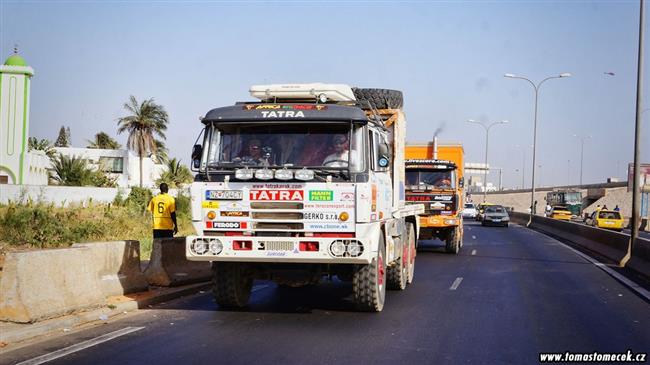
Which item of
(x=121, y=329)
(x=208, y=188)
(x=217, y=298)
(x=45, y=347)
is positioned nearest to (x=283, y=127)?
(x=208, y=188)

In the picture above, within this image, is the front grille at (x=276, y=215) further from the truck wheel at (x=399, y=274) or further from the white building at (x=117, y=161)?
the white building at (x=117, y=161)

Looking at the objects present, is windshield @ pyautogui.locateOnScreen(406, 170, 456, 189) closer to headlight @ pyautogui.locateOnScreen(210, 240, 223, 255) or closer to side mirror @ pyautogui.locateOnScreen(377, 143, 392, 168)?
side mirror @ pyautogui.locateOnScreen(377, 143, 392, 168)

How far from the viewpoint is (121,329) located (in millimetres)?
8672

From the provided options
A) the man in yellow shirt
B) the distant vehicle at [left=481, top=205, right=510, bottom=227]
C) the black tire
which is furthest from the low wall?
the black tire

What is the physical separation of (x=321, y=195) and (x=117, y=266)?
386 cm

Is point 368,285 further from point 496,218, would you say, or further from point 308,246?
point 496,218

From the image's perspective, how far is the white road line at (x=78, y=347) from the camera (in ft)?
22.6

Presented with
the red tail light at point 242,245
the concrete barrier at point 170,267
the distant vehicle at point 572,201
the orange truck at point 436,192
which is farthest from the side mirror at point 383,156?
the distant vehicle at point 572,201

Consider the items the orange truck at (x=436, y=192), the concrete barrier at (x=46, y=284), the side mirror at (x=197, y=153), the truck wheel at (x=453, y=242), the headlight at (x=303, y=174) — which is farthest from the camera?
the truck wheel at (x=453, y=242)

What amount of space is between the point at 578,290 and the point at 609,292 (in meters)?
0.56

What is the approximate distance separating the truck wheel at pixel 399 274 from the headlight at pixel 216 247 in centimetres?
412

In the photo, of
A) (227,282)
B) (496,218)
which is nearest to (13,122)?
(496,218)

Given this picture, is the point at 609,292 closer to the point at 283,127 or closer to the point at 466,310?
the point at 466,310

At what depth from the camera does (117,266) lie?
35.4ft
